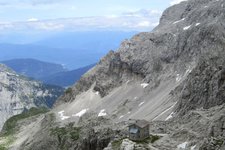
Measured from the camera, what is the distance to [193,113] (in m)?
97.4

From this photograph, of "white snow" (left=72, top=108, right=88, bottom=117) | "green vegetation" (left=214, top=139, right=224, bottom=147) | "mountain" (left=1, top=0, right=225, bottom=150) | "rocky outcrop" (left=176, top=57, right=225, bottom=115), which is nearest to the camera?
"green vegetation" (left=214, top=139, right=224, bottom=147)

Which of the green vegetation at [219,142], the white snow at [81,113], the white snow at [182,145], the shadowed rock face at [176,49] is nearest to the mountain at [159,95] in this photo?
the shadowed rock face at [176,49]

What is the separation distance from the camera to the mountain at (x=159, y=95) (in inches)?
4520

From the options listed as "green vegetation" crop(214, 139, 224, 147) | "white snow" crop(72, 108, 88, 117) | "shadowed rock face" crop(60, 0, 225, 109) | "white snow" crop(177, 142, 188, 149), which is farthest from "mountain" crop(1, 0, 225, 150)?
"green vegetation" crop(214, 139, 224, 147)

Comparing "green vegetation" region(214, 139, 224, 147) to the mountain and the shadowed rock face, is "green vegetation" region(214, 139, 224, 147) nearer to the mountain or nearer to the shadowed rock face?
the mountain

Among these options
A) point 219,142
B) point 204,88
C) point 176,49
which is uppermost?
point 176,49

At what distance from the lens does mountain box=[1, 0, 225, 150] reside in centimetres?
11481

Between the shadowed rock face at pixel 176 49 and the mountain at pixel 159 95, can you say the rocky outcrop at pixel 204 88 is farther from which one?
the shadowed rock face at pixel 176 49

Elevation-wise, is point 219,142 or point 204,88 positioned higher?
point 219,142

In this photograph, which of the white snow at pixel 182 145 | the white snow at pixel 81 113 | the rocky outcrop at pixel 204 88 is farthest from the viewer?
the white snow at pixel 81 113

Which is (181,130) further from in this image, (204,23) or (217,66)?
(204,23)

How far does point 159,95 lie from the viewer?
157750 millimetres

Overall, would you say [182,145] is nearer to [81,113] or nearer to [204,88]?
[204,88]

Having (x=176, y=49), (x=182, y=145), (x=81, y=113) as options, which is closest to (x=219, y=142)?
(x=182, y=145)
